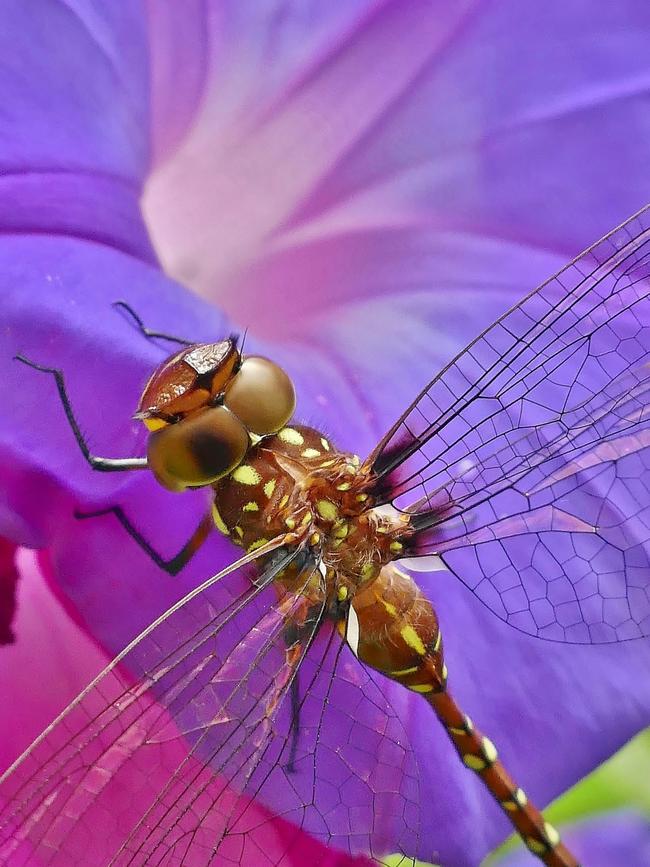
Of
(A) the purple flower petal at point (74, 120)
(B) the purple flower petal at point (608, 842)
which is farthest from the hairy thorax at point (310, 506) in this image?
(B) the purple flower petal at point (608, 842)

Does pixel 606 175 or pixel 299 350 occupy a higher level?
pixel 606 175

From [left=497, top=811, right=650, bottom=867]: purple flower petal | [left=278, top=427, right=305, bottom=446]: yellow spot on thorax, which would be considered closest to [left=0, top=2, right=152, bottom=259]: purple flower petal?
[left=278, top=427, right=305, bottom=446]: yellow spot on thorax

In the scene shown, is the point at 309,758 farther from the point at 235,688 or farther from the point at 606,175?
the point at 606,175

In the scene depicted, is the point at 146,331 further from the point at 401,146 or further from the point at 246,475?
the point at 401,146

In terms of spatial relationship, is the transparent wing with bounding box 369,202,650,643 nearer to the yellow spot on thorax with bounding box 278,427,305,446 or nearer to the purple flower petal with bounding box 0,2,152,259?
the yellow spot on thorax with bounding box 278,427,305,446

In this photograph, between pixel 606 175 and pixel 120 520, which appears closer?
pixel 120 520

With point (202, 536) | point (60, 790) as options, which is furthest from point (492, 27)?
point (60, 790)
